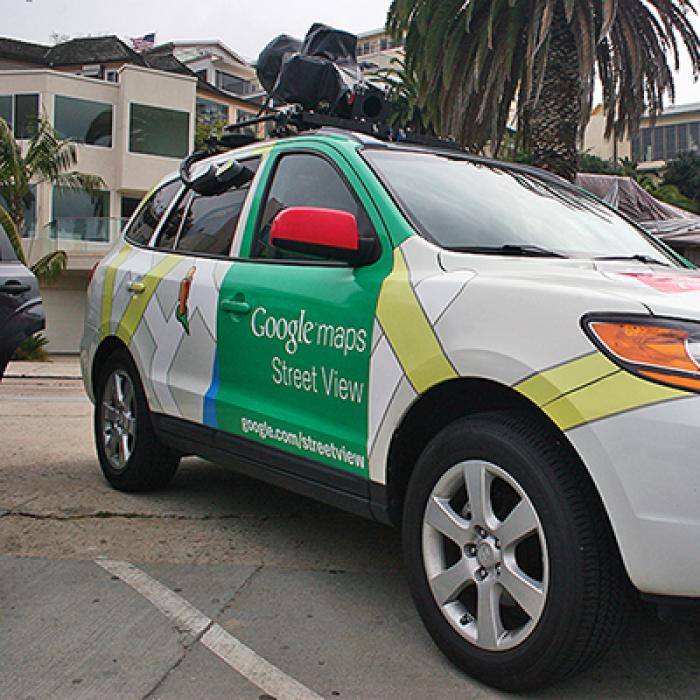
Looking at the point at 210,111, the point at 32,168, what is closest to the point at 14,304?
the point at 32,168

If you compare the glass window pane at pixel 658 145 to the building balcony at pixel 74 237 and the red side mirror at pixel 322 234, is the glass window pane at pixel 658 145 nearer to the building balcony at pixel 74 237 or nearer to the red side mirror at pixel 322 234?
the building balcony at pixel 74 237

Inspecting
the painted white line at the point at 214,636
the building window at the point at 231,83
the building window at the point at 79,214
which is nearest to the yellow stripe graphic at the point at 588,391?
the painted white line at the point at 214,636

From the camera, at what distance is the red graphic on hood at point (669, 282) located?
247 centimetres

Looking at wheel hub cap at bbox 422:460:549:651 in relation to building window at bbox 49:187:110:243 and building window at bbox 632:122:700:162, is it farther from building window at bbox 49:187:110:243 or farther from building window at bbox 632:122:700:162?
building window at bbox 632:122:700:162

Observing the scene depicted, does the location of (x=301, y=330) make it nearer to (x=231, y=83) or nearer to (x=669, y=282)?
(x=669, y=282)

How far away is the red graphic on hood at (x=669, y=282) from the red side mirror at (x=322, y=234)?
0.92 meters

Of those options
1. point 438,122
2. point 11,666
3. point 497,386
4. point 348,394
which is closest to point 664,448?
point 497,386

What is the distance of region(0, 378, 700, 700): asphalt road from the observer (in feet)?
8.48

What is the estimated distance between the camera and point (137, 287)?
4.46m

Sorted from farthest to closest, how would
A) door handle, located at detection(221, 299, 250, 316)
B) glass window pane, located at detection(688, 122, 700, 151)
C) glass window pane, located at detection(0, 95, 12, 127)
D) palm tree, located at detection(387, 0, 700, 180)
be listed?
glass window pane, located at detection(688, 122, 700, 151) < glass window pane, located at detection(0, 95, 12, 127) < palm tree, located at detection(387, 0, 700, 180) < door handle, located at detection(221, 299, 250, 316)

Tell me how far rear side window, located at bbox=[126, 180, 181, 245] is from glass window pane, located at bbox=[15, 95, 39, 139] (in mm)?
27136

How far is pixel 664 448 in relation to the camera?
209 centimetres

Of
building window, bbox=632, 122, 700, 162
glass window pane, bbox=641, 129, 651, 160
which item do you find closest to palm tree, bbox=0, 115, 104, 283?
building window, bbox=632, 122, 700, 162

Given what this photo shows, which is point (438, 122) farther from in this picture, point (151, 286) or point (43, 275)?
point (151, 286)
